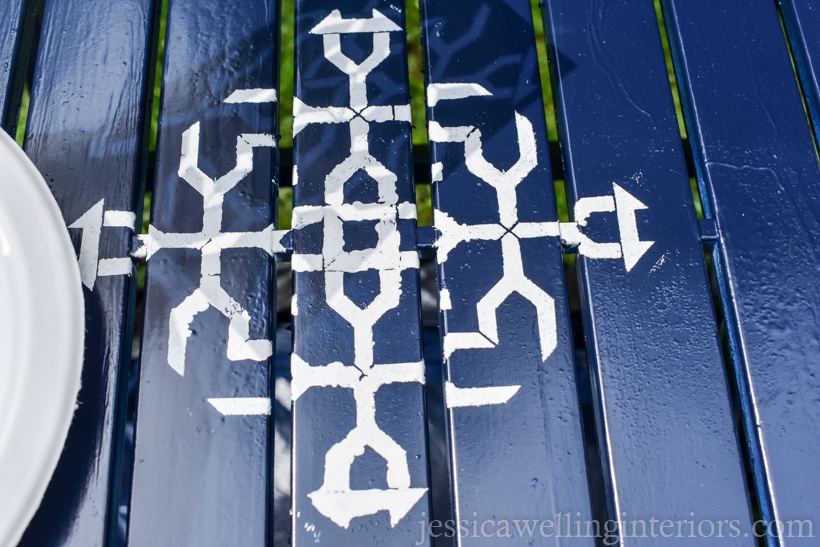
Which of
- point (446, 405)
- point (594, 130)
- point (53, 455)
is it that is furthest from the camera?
point (594, 130)

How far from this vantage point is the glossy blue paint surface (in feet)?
2.99

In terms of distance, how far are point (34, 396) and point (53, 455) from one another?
0.21 ft

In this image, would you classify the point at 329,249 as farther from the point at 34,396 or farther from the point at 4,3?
the point at 4,3

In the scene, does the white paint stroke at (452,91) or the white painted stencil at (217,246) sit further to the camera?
the white paint stroke at (452,91)

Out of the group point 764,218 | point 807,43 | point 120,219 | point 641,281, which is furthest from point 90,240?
point 807,43

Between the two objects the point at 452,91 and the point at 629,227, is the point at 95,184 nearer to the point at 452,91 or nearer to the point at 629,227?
the point at 452,91

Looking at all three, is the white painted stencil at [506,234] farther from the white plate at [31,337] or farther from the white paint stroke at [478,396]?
the white plate at [31,337]

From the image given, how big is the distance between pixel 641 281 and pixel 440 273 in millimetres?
250

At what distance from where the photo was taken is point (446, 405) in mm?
796

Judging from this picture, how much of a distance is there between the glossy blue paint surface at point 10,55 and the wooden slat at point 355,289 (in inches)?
15.3

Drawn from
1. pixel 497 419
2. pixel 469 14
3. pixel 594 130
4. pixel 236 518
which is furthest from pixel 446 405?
pixel 469 14

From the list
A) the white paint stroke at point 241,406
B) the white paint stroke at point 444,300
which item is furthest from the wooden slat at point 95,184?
the white paint stroke at point 444,300

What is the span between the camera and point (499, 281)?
0.84 meters

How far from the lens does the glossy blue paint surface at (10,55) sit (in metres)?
0.91
